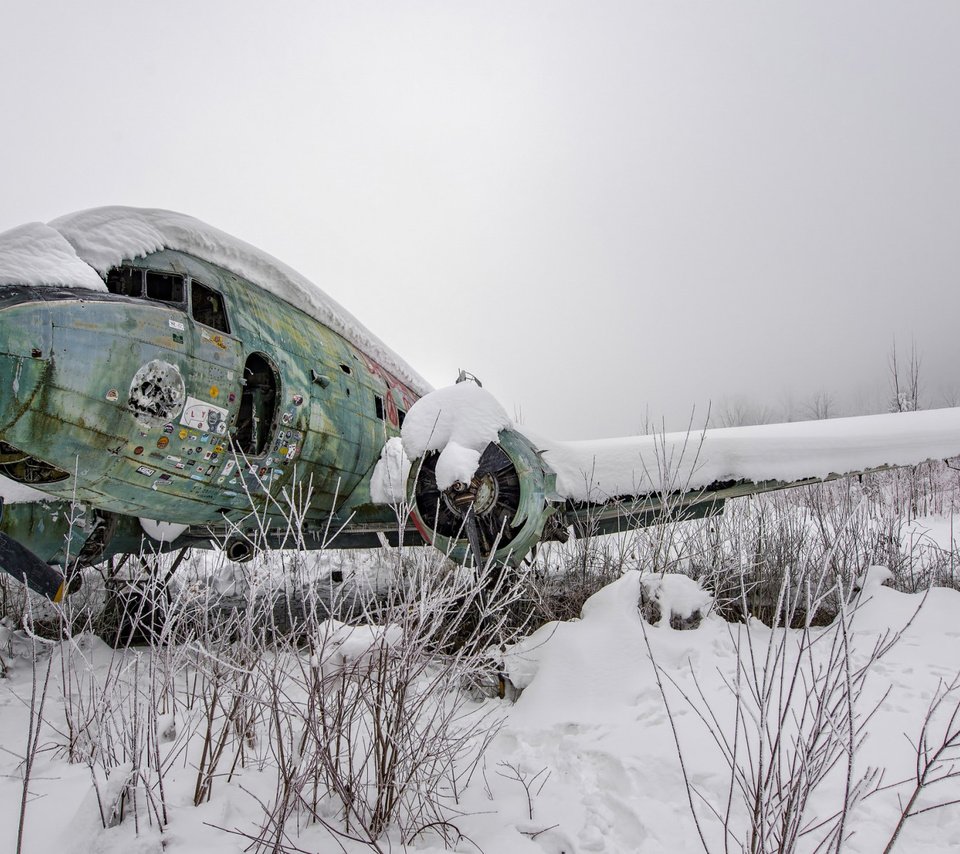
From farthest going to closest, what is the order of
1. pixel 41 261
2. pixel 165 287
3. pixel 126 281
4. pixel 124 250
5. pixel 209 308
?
pixel 209 308 < pixel 165 287 < pixel 126 281 < pixel 124 250 < pixel 41 261

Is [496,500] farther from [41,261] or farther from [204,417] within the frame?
[41,261]

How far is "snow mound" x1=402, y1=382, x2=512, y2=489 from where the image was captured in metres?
4.72

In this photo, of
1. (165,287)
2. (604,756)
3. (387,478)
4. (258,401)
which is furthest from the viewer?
(387,478)

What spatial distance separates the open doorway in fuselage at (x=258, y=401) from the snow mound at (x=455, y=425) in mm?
1398

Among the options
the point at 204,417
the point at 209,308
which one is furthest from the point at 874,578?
the point at 209,308

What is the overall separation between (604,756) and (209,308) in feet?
16.0

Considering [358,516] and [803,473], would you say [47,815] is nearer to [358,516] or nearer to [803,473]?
[358,516]

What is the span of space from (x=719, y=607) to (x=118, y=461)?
203 inches

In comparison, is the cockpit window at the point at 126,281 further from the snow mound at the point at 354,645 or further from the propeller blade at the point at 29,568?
the snow mound at the point at 354,645

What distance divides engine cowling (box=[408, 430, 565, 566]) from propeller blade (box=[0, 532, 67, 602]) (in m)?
2.53

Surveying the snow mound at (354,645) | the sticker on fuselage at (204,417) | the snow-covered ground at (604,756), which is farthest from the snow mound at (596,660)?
the sticker on fuselage at (204,417)

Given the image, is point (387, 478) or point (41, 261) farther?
point (387, 478)

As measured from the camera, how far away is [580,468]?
624 cm

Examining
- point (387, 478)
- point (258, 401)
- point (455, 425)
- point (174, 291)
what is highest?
point (174, 291)
